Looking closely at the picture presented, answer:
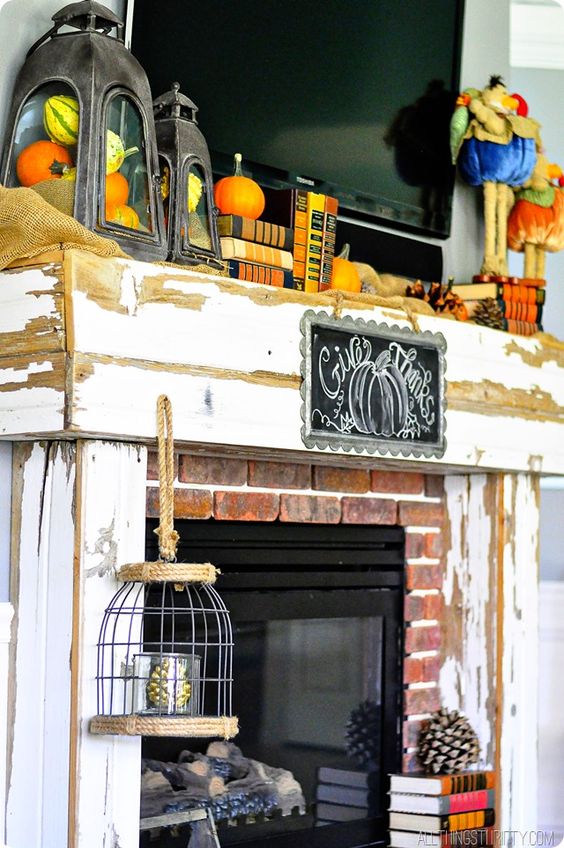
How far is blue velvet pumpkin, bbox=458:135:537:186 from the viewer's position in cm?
293

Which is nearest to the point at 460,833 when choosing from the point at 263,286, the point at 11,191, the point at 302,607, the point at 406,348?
the point at 302,607

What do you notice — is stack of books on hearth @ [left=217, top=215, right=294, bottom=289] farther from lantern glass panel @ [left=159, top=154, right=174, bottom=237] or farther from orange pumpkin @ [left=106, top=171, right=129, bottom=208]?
orange pumpkin @ [left=106, top=171, right=129, bottom=208]

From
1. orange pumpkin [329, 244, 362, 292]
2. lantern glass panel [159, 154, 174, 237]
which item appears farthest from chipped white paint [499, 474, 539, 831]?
lantern glass panel [159, 154, 174, 237]

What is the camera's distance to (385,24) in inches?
114

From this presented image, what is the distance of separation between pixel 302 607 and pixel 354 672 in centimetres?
26

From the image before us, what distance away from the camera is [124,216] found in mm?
2076

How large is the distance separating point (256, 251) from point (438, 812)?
4.23ft

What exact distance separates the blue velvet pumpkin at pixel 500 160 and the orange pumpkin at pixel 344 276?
54 cm

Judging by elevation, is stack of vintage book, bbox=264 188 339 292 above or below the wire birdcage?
above

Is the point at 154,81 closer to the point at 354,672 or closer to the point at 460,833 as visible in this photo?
the point at 354,672

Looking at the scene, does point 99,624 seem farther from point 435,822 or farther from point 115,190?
point 435,822

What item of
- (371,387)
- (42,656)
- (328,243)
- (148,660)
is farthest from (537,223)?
(42,656)

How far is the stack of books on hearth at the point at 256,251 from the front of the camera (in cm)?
227

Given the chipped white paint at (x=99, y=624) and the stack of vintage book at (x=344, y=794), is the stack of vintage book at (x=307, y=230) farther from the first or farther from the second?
the stack of vintage book at (x=344, y=794)
